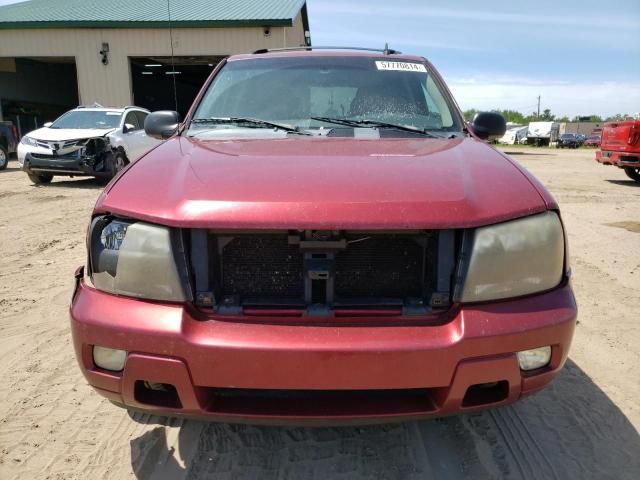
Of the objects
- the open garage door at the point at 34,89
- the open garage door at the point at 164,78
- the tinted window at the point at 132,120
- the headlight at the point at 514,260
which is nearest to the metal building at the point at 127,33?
the open garage door at the point at 164,78

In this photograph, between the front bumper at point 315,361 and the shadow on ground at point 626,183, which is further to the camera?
the shadow on ground at point 626,183

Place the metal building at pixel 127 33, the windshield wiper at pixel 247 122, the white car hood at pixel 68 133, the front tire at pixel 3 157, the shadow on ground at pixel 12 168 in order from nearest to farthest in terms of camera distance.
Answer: the windshield wiper at pixel 247 122
the white car hood at pixel 68 133
the front tire at pixel 3 157
the shadow on ground at pixel 12 168
the metal building at pixel 127 33

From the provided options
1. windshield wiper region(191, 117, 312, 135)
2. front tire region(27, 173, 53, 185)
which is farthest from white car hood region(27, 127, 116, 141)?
windshield wiper region(191, 117, 312, 135)

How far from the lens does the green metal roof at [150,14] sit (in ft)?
57.0

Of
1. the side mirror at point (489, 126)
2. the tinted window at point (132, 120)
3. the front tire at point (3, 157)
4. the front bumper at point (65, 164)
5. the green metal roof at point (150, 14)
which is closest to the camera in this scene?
the side mirror at point (489, 126)

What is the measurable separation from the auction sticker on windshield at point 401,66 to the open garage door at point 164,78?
1750cm

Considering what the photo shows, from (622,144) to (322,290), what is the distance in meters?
12.6

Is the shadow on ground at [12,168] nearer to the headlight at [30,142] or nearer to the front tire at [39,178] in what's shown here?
the front tire at [39,178]

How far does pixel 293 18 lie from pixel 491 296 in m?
17.7

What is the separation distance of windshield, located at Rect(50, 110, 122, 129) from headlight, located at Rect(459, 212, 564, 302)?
34.8 ft

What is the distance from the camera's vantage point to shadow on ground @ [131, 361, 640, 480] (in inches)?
80.0

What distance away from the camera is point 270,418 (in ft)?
5.34

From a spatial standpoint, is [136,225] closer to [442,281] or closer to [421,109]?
[442,281]

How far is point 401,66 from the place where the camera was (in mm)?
3164
